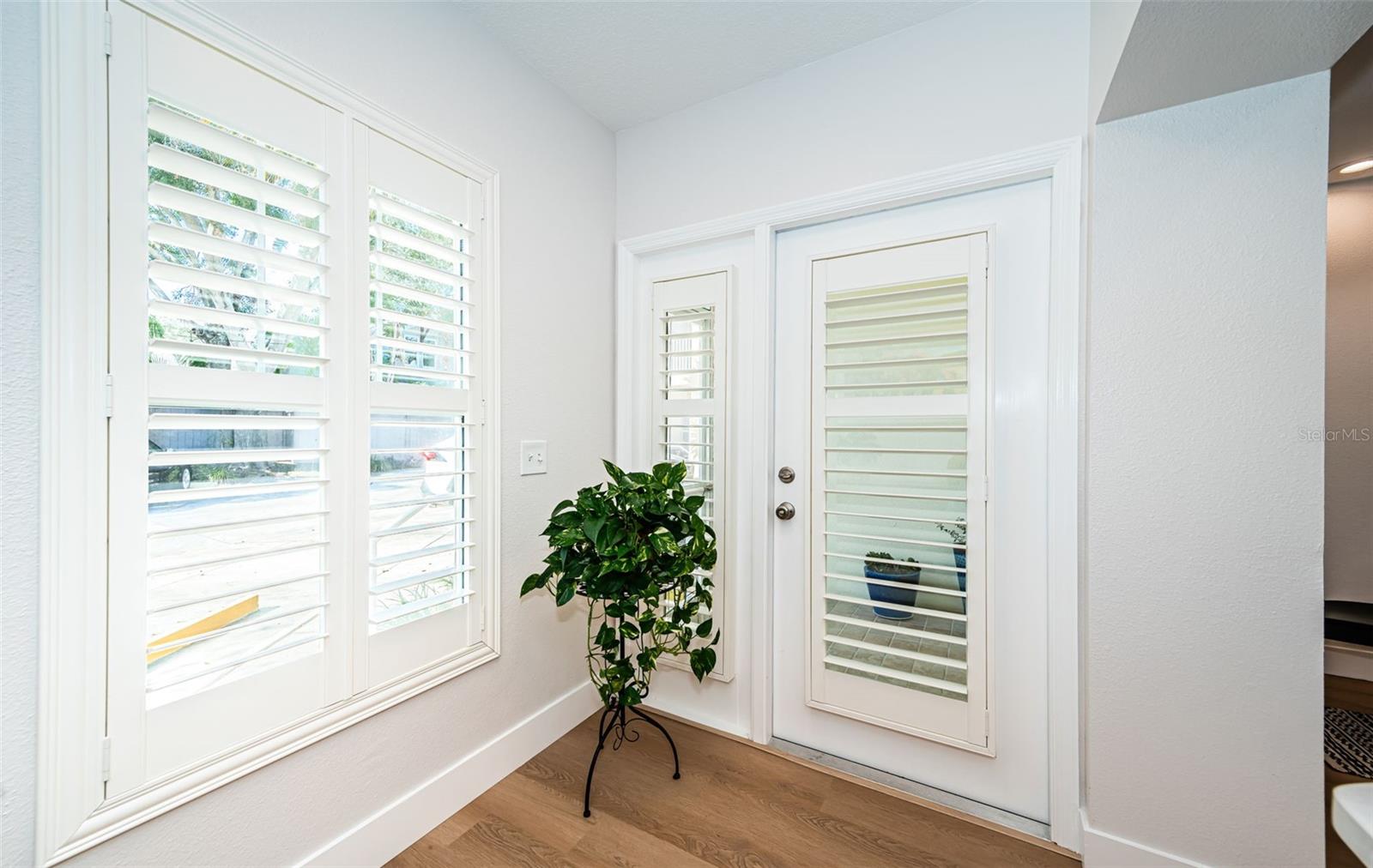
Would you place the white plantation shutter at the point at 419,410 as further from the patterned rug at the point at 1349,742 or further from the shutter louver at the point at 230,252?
the patterned rug at the point at 1349,742

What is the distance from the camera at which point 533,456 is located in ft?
6.37

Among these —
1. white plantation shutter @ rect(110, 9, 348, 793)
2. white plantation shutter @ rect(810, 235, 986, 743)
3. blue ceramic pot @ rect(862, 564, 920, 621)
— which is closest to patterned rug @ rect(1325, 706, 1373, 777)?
white plantation shutter @ rect(810, 235, 986, 743)

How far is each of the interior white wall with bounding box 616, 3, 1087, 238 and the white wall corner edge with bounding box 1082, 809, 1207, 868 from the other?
192 cm

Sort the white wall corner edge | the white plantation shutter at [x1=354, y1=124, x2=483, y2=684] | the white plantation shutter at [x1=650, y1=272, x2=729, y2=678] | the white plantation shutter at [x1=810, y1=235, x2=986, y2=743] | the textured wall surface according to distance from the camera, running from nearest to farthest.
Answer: the textured wall surface → the white wall corner edge → the white plantation shutter at [x1=354, y1=124, x2=483, y2=684] → the white plantation shutter at [x1=810, y1=235, x2=986, y2=743] → the white plantation shutter at [x1=650, y1=272, x2=729, y2=678]

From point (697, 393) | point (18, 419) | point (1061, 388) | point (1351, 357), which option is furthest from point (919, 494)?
point (18, 419)

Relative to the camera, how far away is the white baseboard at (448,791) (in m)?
1.39

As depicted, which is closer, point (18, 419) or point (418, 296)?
point (18, 419)

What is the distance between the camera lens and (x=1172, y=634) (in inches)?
52.3

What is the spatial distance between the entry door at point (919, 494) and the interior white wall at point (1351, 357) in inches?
30.0

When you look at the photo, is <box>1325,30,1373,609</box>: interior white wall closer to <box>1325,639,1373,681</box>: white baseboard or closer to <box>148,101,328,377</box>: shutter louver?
<box>1325,639,1373,681</box>: white baseboard

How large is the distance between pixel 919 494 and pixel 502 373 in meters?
1.46

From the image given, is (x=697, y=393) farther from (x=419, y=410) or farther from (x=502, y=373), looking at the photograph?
(x=419, y=410)

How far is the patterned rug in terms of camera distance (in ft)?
5.30

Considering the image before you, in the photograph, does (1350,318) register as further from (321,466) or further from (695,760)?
(321,466)
